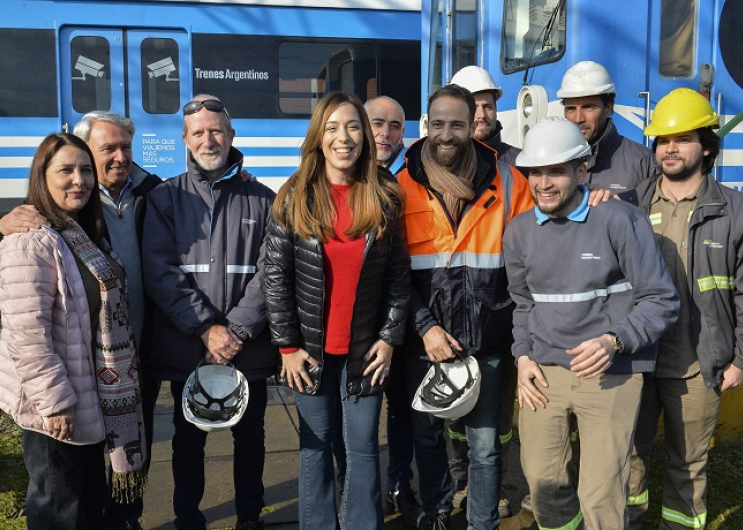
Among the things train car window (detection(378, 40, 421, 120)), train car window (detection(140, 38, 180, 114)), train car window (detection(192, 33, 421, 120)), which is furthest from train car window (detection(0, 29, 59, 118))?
train car window (detection(378, 40, 421, 120))

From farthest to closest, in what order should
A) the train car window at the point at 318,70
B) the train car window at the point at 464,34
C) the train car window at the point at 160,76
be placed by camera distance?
the train car window at the point at 318,70
the train car window at the point at 160,76
the train car window at the point at 464,34

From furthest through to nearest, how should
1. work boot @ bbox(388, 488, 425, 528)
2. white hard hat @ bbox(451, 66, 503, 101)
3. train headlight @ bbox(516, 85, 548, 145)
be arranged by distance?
train headlight @ bbox(516, 85, 548, 145) < white hard hat @ bbox(451, 66, 503, 101) < work boot @ bbox(388, 488, 425, 528)

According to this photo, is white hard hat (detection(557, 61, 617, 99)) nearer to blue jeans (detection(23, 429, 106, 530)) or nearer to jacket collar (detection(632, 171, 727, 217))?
jacket collar (detection(632, 171, 727, 217))

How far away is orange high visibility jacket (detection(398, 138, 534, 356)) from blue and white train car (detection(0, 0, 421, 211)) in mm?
5561

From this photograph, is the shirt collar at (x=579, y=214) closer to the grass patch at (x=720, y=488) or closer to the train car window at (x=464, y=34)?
the grass patch at (x=720, y=488)

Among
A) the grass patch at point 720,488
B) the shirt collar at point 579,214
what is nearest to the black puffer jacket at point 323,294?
the shirt collar at point 579,214

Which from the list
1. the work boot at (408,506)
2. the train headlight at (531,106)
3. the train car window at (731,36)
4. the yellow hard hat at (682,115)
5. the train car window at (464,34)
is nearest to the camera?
the yellow hard hat at (682,115)

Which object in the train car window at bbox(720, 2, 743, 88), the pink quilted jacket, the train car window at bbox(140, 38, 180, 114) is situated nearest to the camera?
the pink quilted jacket

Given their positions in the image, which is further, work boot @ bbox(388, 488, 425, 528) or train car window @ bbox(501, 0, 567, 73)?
train car window @ bbox(501, 0, 567, 73)

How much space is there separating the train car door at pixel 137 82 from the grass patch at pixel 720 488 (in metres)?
6.00

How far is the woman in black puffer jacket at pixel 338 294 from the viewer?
3150mm

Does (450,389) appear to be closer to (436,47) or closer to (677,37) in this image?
(677,37)

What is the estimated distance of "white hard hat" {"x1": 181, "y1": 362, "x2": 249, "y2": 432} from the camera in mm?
3266

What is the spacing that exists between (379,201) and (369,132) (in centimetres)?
30
